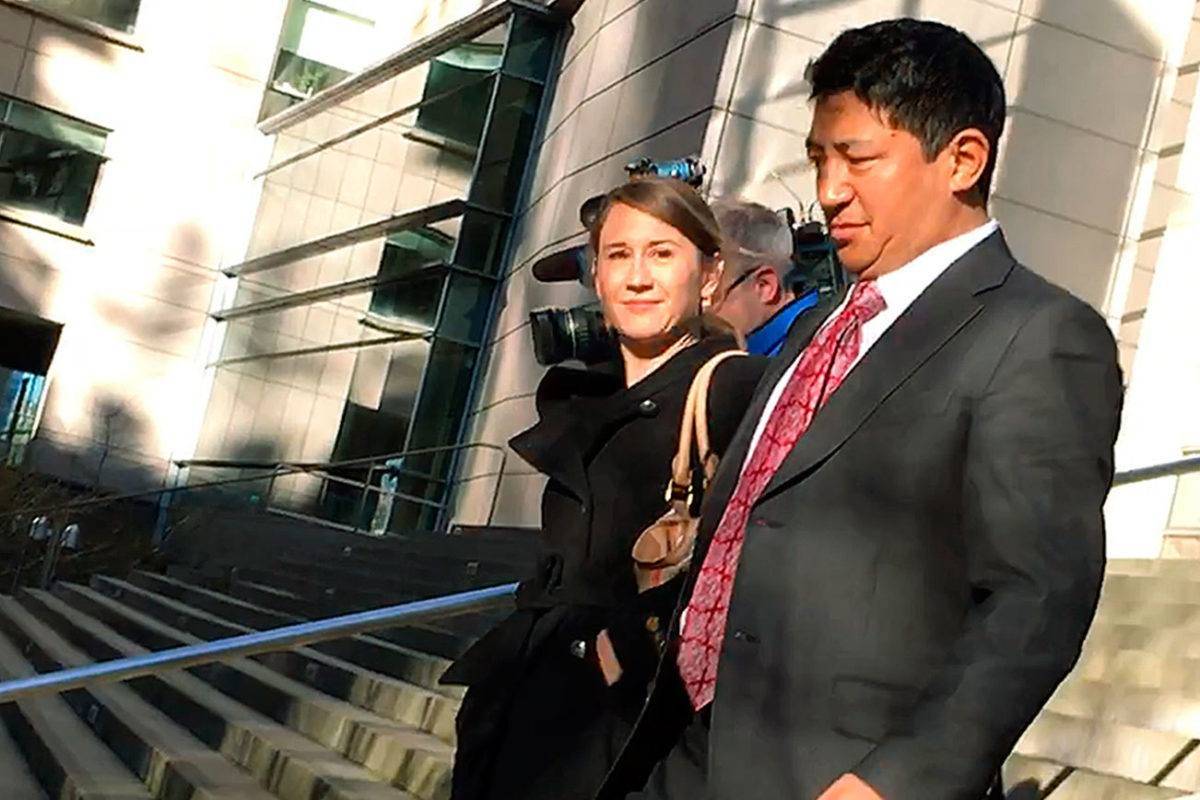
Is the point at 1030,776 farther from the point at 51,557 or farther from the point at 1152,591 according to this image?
the point at 51,557

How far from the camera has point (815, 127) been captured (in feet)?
7.88

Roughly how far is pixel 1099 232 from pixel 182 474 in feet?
51.9

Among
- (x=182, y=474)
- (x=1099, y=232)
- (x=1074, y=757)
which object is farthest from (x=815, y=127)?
(x=182, y=474)

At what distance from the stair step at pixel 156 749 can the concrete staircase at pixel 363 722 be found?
2 cm

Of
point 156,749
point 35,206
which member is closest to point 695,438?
point 156,749

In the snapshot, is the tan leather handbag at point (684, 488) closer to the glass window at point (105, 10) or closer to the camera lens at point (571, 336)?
the camera lens at point (571, 336)

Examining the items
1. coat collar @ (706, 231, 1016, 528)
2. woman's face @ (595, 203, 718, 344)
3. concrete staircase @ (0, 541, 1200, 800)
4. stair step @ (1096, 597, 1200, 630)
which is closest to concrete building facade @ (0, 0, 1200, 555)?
stair step @ (1096, 597, 1200, 630)

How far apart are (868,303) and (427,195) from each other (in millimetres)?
22493

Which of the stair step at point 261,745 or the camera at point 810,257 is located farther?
the stair step at point 261,745

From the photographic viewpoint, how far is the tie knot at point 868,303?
2.41 meters

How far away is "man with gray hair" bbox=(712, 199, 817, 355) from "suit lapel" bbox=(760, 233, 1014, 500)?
1.02 meters

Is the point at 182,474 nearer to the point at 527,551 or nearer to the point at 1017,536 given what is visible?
the point at 527,551

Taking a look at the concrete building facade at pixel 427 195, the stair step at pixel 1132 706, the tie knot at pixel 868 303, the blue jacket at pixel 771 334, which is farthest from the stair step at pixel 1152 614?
the tie knot at pixel 868 303

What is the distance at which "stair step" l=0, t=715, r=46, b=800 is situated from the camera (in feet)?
29.0
